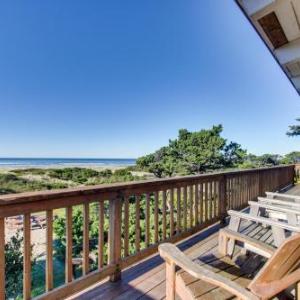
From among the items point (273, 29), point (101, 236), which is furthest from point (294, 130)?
point (101, 236)

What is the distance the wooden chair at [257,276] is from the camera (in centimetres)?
120

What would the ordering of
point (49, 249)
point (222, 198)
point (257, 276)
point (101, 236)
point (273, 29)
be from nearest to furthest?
1. point (257, 276)
2. point (49, 249)
3. point (101, 236)
4. point (273, 29)
5. point (222, 198)

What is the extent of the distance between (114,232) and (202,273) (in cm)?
117

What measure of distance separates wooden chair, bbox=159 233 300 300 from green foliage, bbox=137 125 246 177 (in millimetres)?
20847

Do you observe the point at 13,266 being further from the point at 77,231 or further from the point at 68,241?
the point at 68,241

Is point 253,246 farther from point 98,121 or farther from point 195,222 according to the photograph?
point 98,121

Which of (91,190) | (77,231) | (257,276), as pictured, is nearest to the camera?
(257,276)

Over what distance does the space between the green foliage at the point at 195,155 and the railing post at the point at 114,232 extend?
20065 mm

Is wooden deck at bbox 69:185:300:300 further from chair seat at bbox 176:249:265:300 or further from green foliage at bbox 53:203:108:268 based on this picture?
green foliage at bbox 53:203:108:268

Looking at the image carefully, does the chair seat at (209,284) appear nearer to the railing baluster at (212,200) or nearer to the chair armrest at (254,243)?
the chair armrest at (254,243)

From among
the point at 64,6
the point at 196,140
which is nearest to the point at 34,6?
the point at 64,6

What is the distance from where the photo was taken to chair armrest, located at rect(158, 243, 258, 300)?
1147 millimetres

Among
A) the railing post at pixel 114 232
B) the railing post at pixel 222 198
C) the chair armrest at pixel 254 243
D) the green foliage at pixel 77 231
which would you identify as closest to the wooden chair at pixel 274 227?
the chair armrest at pixel 254 243

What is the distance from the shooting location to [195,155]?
909 inches
